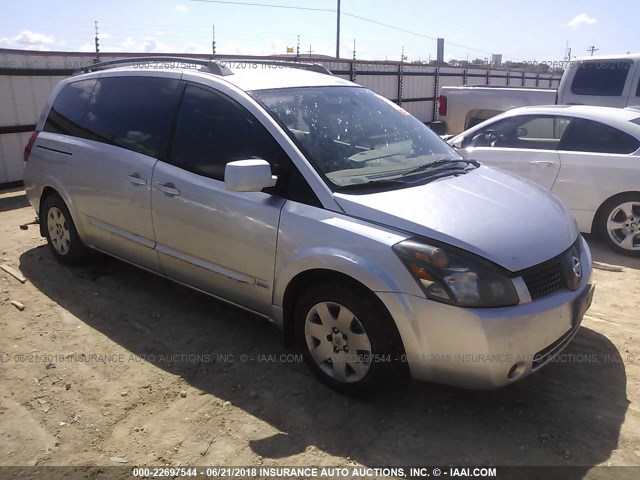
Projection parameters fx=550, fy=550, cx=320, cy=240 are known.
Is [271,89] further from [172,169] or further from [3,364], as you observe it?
[3,364]

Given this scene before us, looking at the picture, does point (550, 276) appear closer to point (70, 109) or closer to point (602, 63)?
point (70, 109)

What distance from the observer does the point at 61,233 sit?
4.99 m

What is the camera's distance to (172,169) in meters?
3.77

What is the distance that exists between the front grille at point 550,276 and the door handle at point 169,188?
226cm

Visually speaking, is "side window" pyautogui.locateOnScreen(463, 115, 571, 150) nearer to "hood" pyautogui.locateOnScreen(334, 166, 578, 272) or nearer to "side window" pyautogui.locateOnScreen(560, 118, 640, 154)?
"side window" pyautogui.locateOnScreen(560, 118, 640, 154)

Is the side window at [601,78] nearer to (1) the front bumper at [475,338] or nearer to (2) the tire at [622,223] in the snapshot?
(2) the tire at [622,223]

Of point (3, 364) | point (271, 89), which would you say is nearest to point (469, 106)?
point (271, 89)

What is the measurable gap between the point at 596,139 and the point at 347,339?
4252 mm

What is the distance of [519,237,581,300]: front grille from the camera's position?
9.14ft

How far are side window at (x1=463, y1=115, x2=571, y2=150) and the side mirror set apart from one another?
406 cm

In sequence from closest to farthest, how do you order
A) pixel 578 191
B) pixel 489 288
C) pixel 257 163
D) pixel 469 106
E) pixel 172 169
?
pixel 489 288 → pixel 257 163 → pixel 172 169 → pixel 578 191 → pixel 469 106

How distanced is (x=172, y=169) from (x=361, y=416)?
2.05 m

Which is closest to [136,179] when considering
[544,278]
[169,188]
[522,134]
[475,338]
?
[169,188]

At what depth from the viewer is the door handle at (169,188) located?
371cm
